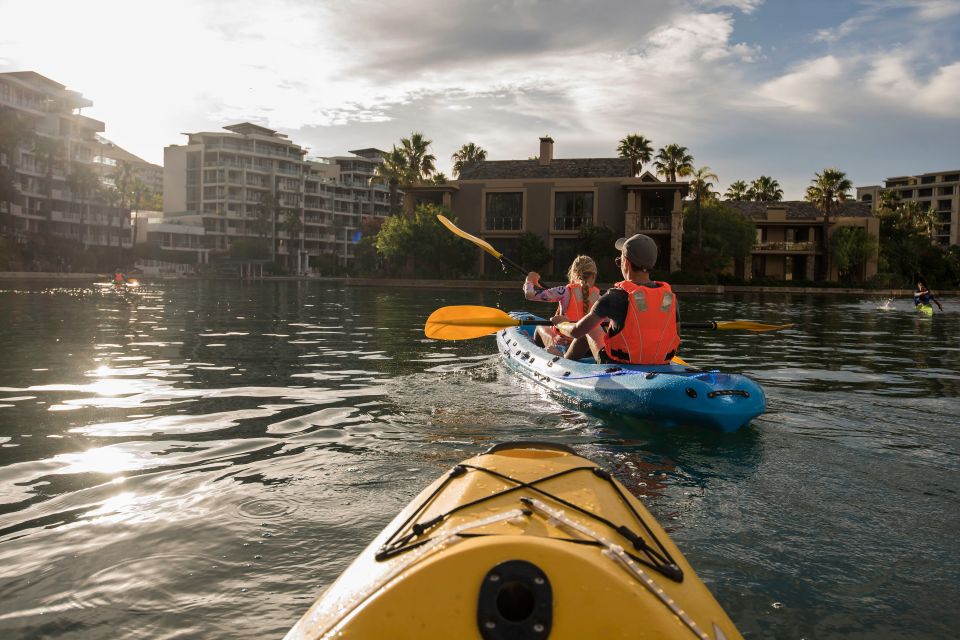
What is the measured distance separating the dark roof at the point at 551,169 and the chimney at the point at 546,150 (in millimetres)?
337

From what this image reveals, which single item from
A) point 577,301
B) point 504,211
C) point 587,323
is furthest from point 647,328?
point 504,211

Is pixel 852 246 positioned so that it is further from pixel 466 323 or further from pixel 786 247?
pixel 466 323

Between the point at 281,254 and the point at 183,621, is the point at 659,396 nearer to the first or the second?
the point at 183,621

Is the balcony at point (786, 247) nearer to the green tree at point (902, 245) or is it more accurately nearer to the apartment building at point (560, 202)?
the green tree at point (902, 245)

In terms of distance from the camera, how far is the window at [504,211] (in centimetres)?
5191

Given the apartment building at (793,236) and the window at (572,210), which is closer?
the window at (572,210)

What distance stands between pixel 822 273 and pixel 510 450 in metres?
63.9

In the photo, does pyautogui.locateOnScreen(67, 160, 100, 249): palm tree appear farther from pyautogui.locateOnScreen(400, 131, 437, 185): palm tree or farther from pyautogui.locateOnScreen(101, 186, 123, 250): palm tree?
pyautogui.locateOnScreen(400, 131, 437, 185): palm tree

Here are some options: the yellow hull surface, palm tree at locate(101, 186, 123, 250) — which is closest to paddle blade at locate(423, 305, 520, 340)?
the yellow hull surface

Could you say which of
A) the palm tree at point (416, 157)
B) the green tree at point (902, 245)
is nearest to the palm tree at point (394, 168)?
the palm tree at point (416, 157)

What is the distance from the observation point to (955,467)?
5.68m

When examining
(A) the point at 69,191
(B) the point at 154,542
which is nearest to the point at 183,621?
(B) the point at 154,542

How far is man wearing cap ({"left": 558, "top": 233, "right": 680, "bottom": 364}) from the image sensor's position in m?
6.91

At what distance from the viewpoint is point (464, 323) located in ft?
34.3
